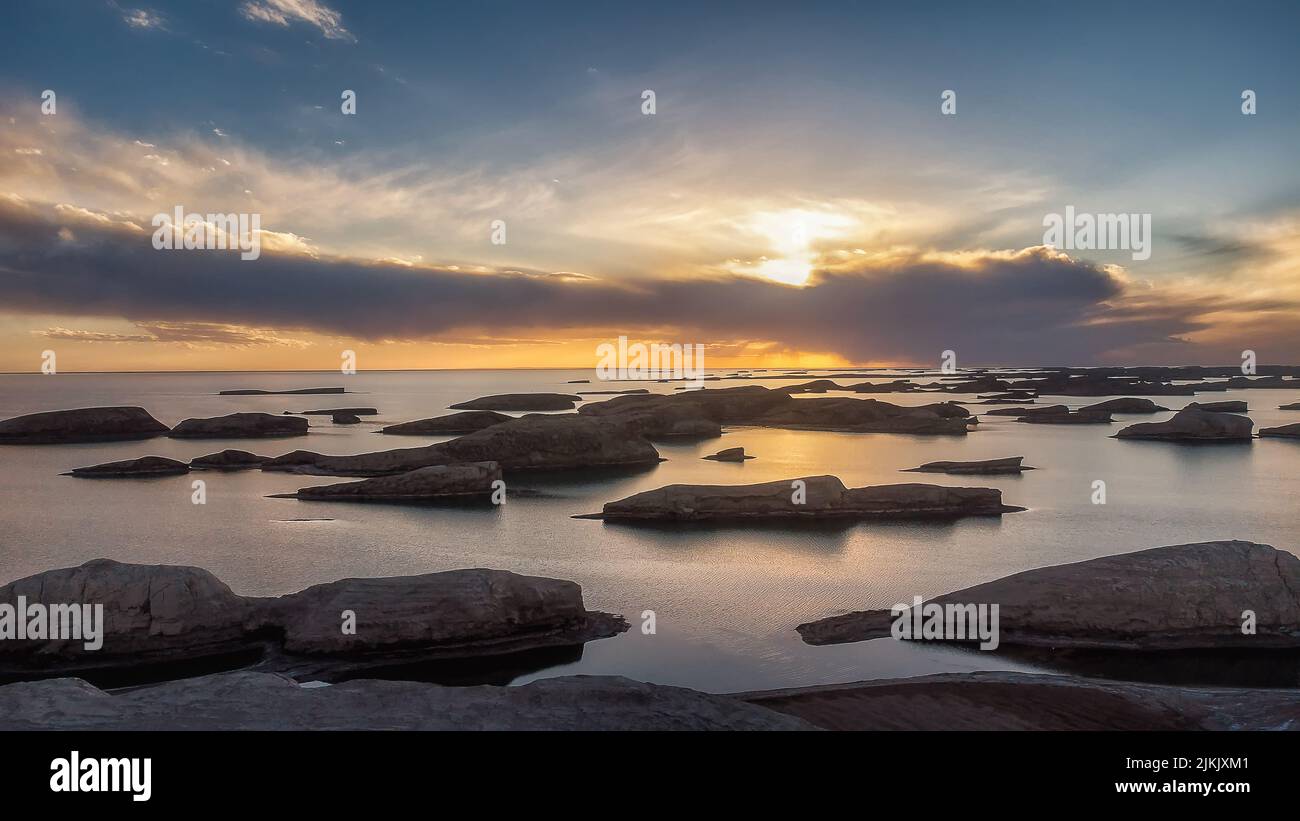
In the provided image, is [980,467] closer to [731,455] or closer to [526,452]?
[731,455]

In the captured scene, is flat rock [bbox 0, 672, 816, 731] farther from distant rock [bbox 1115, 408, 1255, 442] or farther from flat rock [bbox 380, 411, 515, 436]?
distant rock [bbox 1115, 408, 1255, 442]

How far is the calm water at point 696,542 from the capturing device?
1448 cm

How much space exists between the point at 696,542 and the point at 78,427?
2245 inches

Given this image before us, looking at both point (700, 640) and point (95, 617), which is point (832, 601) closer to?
point (700, 640)

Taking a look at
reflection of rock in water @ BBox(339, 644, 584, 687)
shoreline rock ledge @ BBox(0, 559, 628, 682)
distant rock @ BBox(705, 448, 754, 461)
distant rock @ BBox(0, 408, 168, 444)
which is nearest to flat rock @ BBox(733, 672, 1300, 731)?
reflection of rock in water @ BBox(339, 644, 584, 687)

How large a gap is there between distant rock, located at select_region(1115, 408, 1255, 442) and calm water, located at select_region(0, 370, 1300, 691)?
866 cm

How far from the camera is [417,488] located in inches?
1296

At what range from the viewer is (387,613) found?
13742 millimetres

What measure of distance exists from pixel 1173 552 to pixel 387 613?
14241 millimetres

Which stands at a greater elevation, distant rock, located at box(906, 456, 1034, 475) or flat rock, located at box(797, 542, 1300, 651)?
distant rock, located at box(906, 456, 1034, 475)

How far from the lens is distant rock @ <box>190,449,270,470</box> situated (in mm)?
43000

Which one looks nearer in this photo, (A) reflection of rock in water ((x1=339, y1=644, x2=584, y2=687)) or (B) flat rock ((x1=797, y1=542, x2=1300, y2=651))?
(A) reflection of rock in water ((x1=339, y1=644, x2=584, y2=687))
